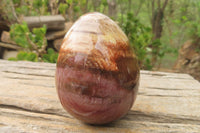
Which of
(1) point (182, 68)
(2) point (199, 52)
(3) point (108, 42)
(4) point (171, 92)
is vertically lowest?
(1) point (182, 68)

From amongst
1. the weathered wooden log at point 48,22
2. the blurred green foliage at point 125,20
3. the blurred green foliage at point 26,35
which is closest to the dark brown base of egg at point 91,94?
the blurred green foliage at point 125,20

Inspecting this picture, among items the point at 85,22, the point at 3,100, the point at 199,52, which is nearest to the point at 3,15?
the point at 3,100

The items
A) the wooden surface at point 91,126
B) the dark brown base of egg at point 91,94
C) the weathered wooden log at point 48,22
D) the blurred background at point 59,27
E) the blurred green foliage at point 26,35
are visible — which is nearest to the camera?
the dark brown base of egg at point 91,94

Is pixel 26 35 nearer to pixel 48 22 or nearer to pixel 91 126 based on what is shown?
pixel 48 22

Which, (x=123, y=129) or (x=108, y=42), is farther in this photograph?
(x=123, y=129)

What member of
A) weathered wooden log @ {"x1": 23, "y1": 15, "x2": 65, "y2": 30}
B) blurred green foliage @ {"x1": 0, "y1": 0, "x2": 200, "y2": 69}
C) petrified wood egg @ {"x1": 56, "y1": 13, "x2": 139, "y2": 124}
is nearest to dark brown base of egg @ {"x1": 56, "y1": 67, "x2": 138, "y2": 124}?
petrified wood egg @ {"x1": 56, "y1": 13, "x2": 139, "y2": 124}

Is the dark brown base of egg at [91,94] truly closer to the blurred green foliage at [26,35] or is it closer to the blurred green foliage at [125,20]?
the blurred green foliage at [125,20]

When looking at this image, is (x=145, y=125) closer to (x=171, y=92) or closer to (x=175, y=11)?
(x=171, y=92)

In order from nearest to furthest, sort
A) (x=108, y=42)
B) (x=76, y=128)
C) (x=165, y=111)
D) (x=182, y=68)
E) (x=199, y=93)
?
(x=108, y=42)
(x=76, y=128)
(x=165, y=111)
(x=199, y=93)
(x=182, y=68)
